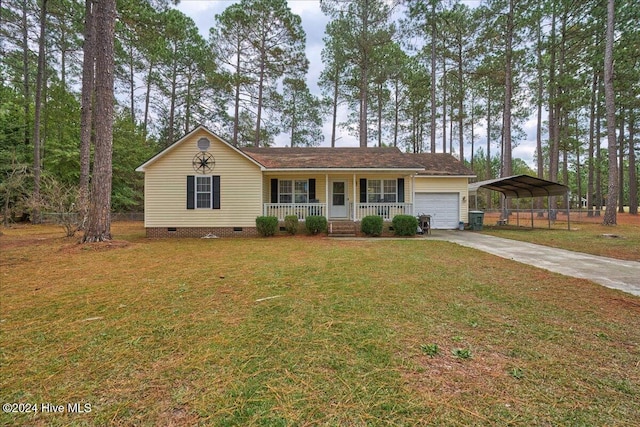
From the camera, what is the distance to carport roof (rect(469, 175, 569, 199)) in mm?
13250

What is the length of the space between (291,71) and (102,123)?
552 inches

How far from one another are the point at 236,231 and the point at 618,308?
1122 centimetres

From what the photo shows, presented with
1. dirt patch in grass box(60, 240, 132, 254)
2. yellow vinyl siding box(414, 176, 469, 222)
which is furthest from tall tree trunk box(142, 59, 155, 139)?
yellow vinyl siding box(414, 176, 469, 222)

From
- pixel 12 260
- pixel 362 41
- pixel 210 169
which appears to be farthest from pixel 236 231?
pixel 362 41

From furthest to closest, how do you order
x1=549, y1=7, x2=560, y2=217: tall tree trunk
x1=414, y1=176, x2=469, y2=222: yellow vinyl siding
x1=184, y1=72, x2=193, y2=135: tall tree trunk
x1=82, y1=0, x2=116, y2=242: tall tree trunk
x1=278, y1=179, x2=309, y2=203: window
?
1. x1=184, y1=72, x2=193, y2=135: tall tree trunk
2. x1=549, y1=7, x2=560, y2=217: tall tree trunk
3. x1=414, y1=176, x2=469, y2=222: yellow vinyl siding
4. x1=278, y1=179, x2=309, y2=203: window
5. x1=82, y1=0, x2=116, y2=242: tall tree trunk

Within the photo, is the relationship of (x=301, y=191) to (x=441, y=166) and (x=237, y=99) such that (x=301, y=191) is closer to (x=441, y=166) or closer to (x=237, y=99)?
(x=441, y=166)

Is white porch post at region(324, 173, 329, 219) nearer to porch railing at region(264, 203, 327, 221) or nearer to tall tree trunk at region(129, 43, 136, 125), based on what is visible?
porch railing at region(264, 203, 327, 221)

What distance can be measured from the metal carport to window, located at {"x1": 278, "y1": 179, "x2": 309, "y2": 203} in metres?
8.85

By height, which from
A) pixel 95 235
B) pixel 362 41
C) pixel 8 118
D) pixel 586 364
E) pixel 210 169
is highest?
pixel 362 41

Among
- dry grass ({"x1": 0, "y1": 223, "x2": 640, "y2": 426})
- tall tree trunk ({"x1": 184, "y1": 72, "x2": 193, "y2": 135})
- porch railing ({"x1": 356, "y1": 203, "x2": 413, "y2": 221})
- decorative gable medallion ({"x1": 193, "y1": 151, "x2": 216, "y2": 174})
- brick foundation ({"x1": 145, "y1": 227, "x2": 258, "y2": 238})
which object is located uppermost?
tall tree trunk ({"x1": 184, "y1": 72, "x2": 193, "y2": 135})

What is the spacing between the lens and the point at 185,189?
38.7 feet

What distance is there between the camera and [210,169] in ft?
38.4

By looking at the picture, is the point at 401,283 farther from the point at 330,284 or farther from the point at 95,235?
the point at 95,235

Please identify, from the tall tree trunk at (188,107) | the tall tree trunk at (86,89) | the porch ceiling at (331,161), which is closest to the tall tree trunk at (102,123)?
the tall tree trunk at (86,89)
